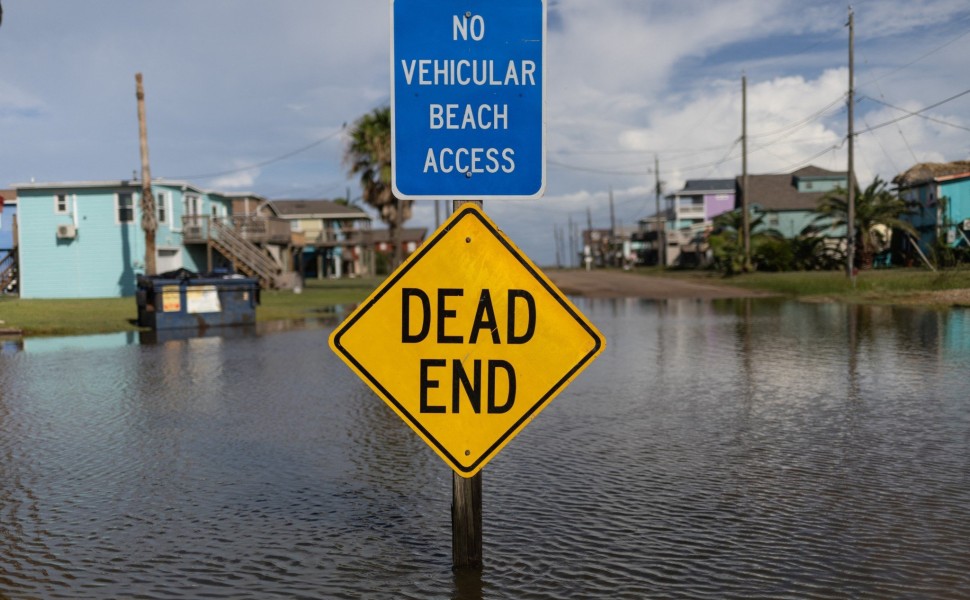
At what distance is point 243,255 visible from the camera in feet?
155

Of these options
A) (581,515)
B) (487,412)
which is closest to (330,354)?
(581,515)

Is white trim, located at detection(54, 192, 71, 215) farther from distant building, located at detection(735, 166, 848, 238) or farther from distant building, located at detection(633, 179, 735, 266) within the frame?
distant building, located at detection(633, 179, 735, 266)

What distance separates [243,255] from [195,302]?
922 inches

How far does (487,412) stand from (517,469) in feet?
8.92

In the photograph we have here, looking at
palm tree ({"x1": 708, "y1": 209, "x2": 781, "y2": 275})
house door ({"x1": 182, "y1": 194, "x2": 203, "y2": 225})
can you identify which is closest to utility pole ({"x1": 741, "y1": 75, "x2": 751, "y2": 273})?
palm tree ({"x1": 708, "y1": 209, "x2": 781, "y2": 275})

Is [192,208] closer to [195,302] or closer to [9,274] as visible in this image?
[9,274]

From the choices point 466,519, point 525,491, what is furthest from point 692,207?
point 466,519

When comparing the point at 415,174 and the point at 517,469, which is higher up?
the point at 415,174

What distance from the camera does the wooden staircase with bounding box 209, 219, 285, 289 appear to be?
153ft

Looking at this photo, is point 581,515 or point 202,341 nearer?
point 581,515

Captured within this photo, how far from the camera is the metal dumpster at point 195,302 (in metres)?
23.7

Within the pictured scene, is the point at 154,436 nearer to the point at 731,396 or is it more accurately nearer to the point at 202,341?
the point at 731,396

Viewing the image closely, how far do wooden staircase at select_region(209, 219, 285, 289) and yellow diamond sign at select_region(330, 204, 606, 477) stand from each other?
4288 cm

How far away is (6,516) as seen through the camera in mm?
5965
